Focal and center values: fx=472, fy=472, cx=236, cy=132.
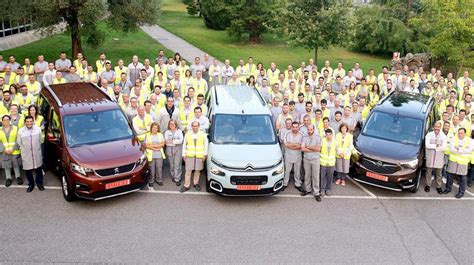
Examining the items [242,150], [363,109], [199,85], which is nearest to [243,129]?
[242,150]

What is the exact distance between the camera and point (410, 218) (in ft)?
32.4

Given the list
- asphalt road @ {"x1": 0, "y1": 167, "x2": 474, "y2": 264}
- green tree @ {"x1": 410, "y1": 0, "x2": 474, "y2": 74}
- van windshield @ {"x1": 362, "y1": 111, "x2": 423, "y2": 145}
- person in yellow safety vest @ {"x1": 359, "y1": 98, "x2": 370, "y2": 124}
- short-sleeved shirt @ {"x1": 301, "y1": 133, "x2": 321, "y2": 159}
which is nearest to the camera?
asphalt road @ {"x1": 0, "y1": 167, "x2": 474, "y2": 264}

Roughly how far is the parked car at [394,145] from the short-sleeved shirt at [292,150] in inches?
57.6

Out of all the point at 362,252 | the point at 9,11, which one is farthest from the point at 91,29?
the point at 362,252

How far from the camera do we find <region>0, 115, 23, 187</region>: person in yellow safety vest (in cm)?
1036

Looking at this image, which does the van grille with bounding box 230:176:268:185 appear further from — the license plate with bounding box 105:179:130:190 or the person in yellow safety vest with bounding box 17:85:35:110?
the person in yellow safety vest with bounding box 17:85:35:110

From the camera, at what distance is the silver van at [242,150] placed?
32.2 ft

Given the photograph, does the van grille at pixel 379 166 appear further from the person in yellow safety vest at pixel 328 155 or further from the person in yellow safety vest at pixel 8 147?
the person in yellow safety vest at pixel 8 147

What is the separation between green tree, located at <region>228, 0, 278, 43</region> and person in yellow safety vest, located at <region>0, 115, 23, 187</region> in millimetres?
23255

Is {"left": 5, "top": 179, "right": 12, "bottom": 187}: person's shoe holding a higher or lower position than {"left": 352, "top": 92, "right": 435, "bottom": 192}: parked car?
A: lower

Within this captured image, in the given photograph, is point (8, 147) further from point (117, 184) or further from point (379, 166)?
point (379, 166)

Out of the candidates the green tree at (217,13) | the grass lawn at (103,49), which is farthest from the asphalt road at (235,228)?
the green tree at (217,13)

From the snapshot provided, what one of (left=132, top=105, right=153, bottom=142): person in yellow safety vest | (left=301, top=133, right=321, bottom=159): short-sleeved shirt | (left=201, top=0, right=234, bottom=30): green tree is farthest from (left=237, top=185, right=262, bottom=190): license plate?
(left=201, top=0, right=234, bottom=30): green tree

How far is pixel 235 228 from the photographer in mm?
9172
